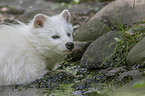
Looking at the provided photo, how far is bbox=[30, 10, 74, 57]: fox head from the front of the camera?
4.38 meters

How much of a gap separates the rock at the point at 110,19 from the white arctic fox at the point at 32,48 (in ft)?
5.62

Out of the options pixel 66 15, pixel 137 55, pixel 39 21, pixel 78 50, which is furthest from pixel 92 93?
pixel 78 50

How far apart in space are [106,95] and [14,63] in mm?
2059

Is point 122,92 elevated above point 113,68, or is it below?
below

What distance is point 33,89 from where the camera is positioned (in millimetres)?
4082

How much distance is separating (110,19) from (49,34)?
2.77 m

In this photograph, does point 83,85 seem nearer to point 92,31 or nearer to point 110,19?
point 92,31

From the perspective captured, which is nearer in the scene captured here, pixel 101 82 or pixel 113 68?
pixel 101 82

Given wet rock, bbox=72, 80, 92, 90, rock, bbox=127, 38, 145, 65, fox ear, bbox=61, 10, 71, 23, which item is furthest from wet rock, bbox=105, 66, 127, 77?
fox ear, bbox=61, 10, 71, 23

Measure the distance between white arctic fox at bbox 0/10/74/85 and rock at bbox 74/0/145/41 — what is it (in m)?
1.71

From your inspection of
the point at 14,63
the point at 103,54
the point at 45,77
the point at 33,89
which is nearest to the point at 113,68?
the point at 103,54

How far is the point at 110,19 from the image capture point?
21.7 feet

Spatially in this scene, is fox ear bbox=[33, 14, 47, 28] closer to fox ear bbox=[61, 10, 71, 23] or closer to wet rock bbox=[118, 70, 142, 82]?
fox ear bbox=[61, 10, 71, 23]

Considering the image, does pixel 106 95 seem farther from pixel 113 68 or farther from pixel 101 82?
pixel 113 68
